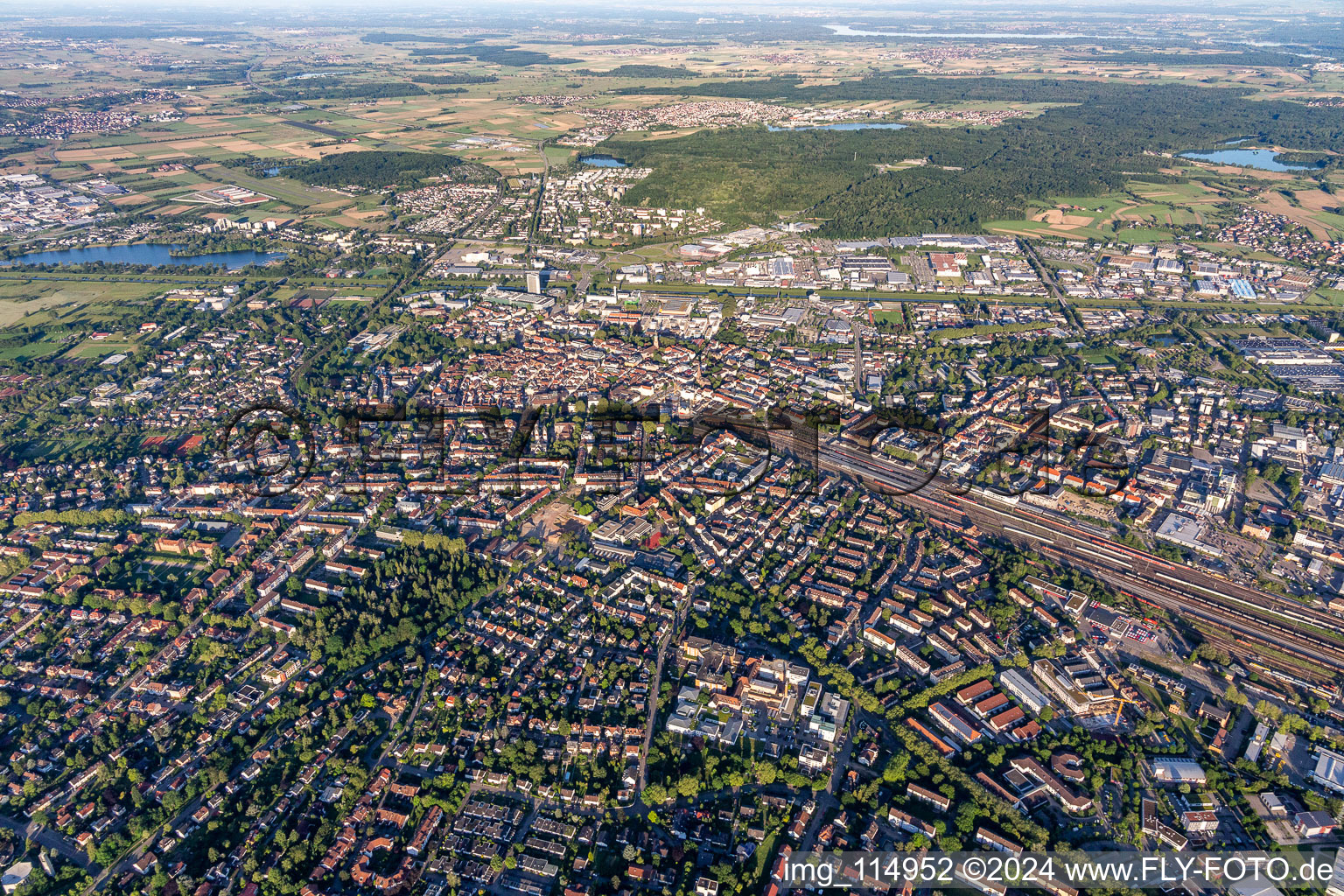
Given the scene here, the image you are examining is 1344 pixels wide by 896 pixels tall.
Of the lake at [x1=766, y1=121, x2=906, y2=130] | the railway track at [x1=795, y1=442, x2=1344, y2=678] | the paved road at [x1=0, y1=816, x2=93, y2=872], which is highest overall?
the lake at [x1=766, y1=121, x2=906, y2=130]

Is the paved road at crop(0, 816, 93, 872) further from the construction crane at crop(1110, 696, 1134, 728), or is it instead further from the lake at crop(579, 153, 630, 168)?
the lake at crop(579, 153, 630, 168)

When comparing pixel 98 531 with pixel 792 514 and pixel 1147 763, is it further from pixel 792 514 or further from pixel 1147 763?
pixel 1147 763

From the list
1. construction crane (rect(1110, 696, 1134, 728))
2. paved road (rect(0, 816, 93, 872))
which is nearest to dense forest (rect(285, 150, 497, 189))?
paved road (rect(0, 816, 93, 872))

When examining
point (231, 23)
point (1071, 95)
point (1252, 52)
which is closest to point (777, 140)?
point (1071, 95)

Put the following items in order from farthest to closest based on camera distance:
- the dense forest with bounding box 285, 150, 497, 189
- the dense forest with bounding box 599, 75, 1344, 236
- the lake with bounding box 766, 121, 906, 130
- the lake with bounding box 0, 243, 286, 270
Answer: the lake with bounding box 766, 121, 906, 130 → the dense forest with bounding box 285, 150, 497, 189 → the dense forest with bounding box 599, 75, 1344, 236 → the lake with bounding box 0, 243, 286, 270

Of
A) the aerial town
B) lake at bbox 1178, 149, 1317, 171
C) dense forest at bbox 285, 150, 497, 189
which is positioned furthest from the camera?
lake at bbox 1178, 149, 1317, 171

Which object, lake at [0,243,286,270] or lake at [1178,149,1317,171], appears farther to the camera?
lake at [1178,149,1317,171]
